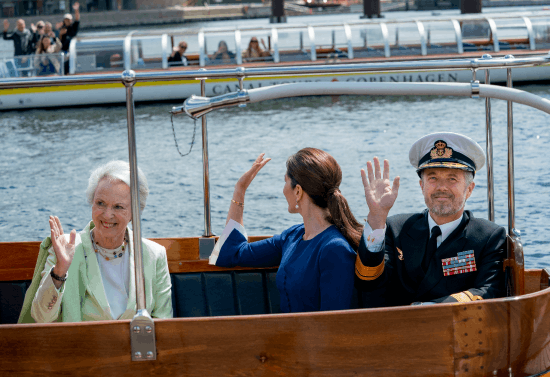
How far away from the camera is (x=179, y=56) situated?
Answer: 16.4m

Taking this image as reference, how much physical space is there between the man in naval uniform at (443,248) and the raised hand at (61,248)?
1.15 meters

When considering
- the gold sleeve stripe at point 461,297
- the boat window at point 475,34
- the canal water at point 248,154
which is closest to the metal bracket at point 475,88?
the gold sleeve stripe at point 461,297

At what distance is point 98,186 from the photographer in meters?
3.06

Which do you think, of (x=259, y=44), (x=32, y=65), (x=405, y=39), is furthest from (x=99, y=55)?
(x=405, y=39)

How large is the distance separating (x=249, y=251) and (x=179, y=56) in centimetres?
1347

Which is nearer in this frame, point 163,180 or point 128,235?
point 128,235

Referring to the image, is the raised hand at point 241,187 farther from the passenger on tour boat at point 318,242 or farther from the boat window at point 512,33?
the boat window at point 512,33

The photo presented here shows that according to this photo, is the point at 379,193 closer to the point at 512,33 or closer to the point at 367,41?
the point at 367,41

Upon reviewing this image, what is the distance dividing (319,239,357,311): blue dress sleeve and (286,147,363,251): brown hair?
0.10m

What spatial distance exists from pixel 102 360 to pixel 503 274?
1.69 metres

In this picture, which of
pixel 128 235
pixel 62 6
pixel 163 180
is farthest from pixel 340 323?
pixel 62 6

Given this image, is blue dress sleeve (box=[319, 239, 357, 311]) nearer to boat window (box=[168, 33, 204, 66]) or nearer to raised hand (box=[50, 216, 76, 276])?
raised hand (box=[50, 216, 76, 276])

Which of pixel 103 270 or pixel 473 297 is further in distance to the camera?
pixel 103 270

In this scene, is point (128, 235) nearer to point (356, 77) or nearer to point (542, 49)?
point (356, 77)
